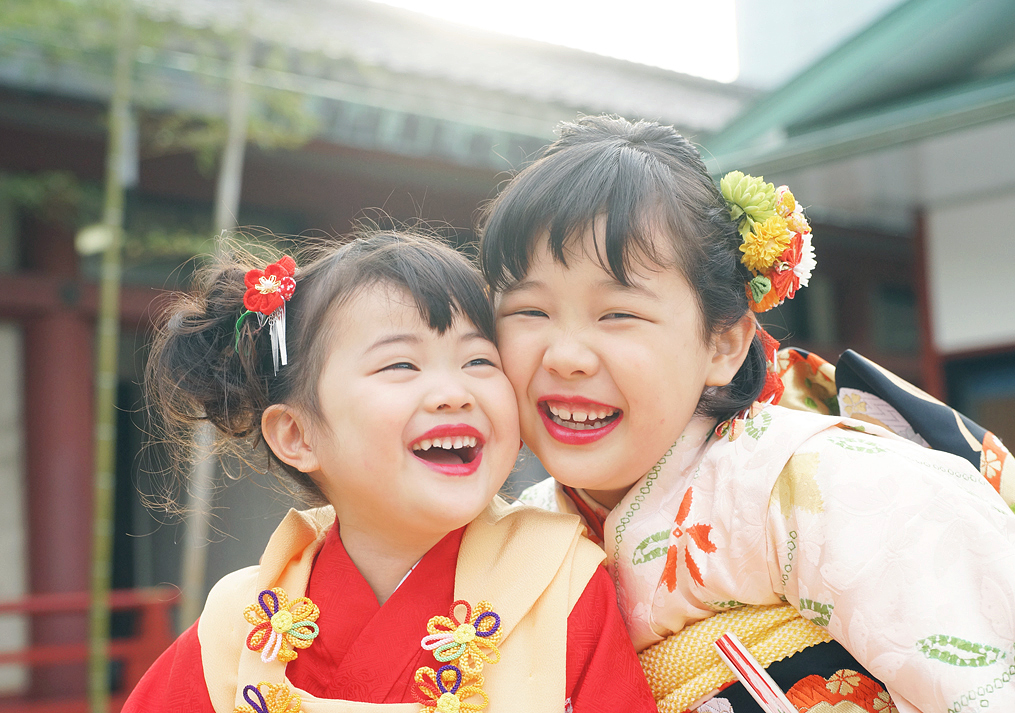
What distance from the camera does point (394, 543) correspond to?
177cm

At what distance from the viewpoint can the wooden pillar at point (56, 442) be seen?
17.3 ft

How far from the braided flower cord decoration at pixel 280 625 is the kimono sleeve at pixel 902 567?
816 mm

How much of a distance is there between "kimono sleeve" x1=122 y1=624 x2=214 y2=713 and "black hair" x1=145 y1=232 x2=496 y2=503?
40 cm

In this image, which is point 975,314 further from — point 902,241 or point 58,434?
point 58,434

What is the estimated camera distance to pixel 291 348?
1811mm

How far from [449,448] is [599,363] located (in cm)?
32

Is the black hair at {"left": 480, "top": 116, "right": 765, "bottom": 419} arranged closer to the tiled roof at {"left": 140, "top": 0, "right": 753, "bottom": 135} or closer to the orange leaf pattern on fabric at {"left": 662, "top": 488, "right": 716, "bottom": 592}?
the orange leaf pattern on fabric at {"left": 662, "top": 488, "right": 716, "bottom": 592}

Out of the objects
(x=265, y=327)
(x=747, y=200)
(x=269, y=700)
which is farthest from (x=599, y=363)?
(x=269, y=700)

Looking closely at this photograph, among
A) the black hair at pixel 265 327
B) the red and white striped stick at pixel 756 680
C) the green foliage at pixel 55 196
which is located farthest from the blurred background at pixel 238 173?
the red and white striped stick at pixel 756 680

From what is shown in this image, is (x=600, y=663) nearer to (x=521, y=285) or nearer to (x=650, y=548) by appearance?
(x=650, y=548)

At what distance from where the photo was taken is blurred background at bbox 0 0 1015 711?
4.51m

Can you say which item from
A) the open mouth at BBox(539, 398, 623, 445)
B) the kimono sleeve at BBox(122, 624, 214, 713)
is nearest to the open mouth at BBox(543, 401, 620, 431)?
the open mouth at BBox(539, 398, 623, 445)

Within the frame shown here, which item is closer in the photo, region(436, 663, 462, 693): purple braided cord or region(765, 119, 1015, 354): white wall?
region(436, 663, 462, 693): purple braided cord

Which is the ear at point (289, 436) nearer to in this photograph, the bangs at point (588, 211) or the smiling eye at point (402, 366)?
the smiling eye at point (402, 366)
